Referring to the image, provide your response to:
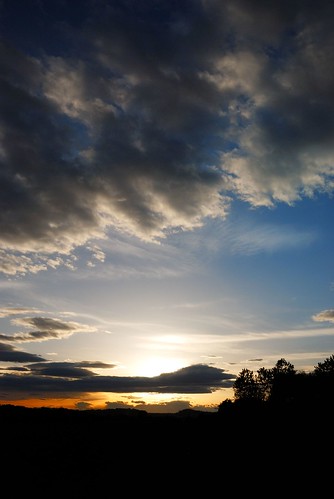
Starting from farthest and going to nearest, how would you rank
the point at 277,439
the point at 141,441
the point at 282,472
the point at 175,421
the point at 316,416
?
the point at 175,421 < the point at 316,416 < the point at 141,441 < the point at 277,439 < the point at 282,472

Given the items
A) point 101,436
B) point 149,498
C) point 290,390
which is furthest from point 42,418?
point 290,390

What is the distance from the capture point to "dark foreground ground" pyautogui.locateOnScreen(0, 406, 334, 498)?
22438 mm

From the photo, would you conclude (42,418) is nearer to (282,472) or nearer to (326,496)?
(282,472)

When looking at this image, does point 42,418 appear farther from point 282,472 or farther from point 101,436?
point 282,472

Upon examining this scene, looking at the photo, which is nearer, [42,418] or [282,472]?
[282,472]

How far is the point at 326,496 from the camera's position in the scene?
21031 millimetres

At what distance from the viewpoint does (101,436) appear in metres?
33.5

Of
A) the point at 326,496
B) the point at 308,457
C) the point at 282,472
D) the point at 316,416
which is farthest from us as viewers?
the point at 316,416

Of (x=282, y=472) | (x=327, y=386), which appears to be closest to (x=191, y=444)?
(x=282, y=472)

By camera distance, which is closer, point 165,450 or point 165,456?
point 165,456

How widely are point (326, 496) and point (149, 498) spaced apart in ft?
32.1

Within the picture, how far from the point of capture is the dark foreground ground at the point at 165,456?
2244 cm

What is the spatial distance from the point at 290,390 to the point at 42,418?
67.7 metres

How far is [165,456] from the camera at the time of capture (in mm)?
28484
